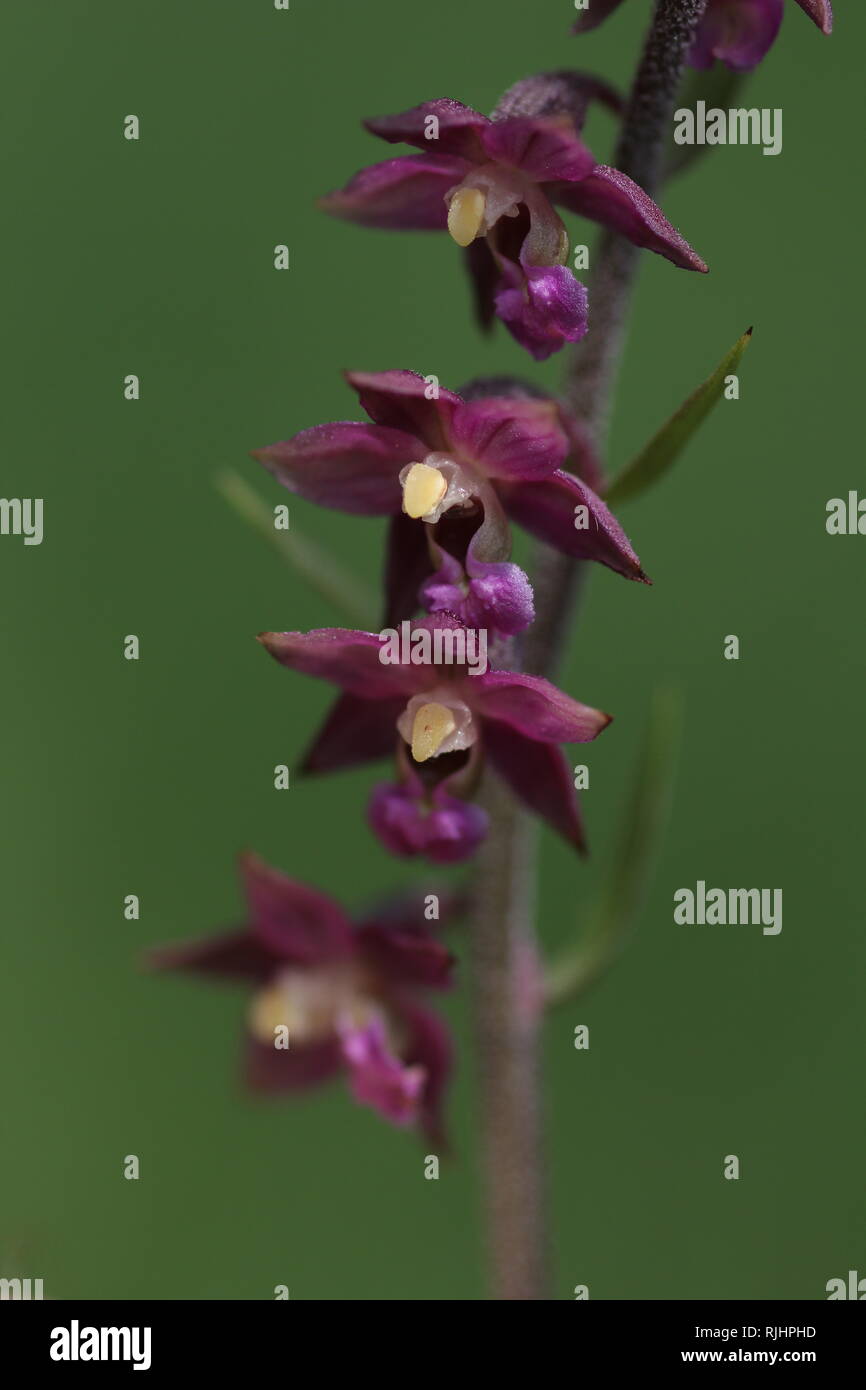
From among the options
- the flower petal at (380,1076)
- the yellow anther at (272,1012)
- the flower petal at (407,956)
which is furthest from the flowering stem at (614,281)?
the yellow anther at (272,1012)

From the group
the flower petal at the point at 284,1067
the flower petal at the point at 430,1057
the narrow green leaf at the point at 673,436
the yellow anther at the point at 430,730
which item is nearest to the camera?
the narrow green leaf at the point at 673,436

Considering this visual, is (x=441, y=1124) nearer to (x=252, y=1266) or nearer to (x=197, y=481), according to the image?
(x=252, y=1266)

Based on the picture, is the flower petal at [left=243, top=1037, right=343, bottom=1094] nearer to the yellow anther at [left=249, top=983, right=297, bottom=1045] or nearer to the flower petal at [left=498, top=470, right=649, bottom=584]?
the yellow anther at [left=249, top=983, right=297, bottom=1045]

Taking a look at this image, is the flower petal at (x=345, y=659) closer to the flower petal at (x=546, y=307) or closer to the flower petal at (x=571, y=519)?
the flower petal at (x=571, y=519)

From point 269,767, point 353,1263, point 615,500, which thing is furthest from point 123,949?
point 615,500

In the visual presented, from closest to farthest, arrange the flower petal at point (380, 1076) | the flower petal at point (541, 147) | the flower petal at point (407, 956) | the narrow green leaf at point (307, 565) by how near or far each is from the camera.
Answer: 1. the flower petal at point (541, 147)
2. the flower petal at point (407, 956)
3. the flower petal at point (380, 1076)
4. the narrow green leaf at point (307, 565)

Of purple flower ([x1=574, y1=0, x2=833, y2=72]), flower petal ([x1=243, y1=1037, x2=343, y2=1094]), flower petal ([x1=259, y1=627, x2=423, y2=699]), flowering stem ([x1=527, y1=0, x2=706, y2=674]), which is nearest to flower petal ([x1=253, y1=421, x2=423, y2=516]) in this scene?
flower petal ([x1=259, y1=627, x2=423, y2=699])

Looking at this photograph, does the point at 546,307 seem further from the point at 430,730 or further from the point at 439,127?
the point at 430,730
